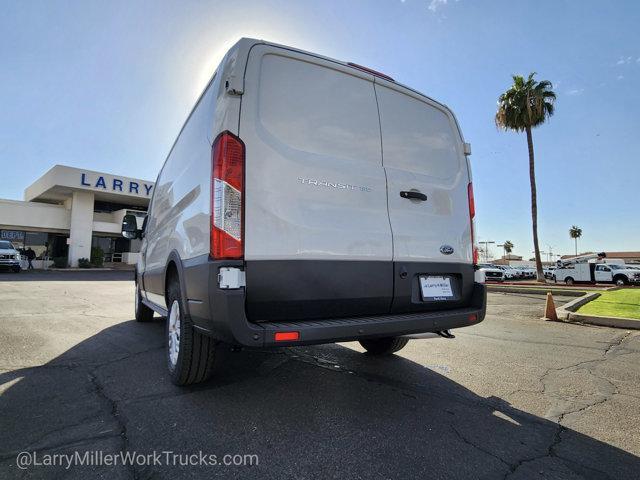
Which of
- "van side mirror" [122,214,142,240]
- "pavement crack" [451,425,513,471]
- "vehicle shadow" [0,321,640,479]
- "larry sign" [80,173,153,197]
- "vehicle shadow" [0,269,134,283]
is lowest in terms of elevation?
"pavement crack" [451,425,513,471]

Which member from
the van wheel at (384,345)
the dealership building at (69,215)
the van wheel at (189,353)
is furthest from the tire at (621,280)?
the dealership building at (69,215)

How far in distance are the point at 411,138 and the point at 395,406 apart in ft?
7.18

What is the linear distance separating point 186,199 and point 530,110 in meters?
26.7

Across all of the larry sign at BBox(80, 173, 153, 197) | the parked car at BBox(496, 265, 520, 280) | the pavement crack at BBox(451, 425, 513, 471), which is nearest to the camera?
the pavement crack at BBox(451, 425, 513, 471)

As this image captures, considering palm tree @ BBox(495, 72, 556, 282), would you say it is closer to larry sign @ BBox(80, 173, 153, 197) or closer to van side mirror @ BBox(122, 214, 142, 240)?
van side mirror @ BBox(122, 214, 142, 240)

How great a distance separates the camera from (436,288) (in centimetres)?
300

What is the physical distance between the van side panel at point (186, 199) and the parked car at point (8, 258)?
24500mm

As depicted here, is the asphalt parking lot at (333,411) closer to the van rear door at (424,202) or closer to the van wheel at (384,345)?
the van wheel at (384,345)

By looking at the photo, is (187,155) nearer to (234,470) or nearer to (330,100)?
(330,100)

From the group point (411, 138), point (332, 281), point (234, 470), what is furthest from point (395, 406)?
point (411, 138)

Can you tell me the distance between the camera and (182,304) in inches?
107

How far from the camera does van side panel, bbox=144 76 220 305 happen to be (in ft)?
8.45

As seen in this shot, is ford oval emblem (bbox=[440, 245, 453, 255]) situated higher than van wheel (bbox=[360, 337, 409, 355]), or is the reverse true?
ford oval emblem (bbox=[440, 245, 453, 255])

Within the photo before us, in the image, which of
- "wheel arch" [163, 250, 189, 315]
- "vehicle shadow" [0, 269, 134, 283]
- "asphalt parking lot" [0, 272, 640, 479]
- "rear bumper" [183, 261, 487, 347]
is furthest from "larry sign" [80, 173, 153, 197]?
"rear bumper" [183, 261, 487, 347]
